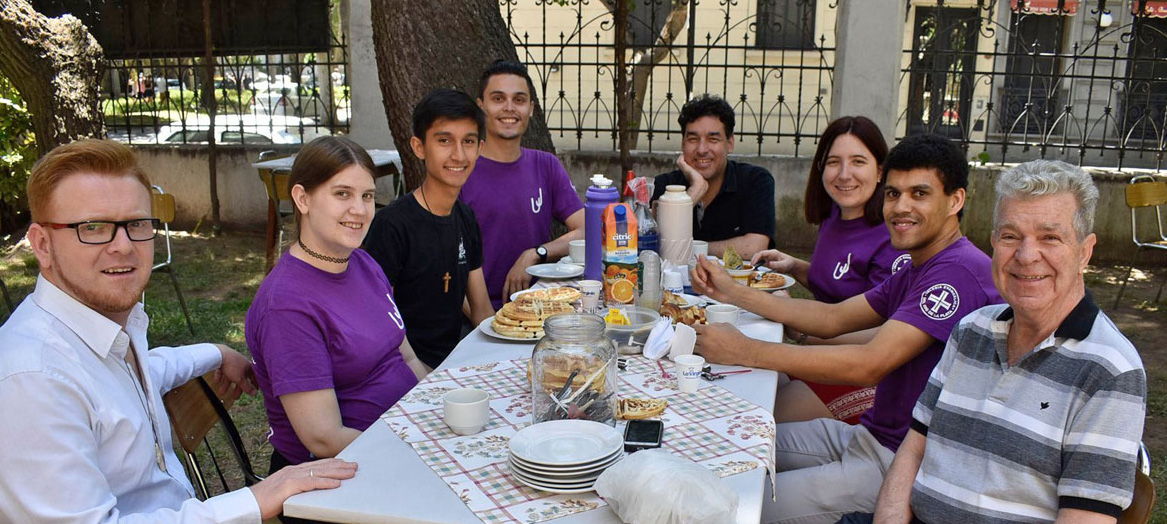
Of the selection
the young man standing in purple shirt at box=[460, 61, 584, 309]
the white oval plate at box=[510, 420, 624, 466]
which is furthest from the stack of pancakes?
the young man standing in purple shirt at box=[460, 61, 584, 309]

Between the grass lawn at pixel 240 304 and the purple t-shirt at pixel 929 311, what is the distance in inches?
71.6

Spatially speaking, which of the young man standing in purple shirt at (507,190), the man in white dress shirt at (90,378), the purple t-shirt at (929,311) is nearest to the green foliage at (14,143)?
the young man standing in purple shirt at (507,190)

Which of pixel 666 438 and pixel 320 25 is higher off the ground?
pixel 320 25

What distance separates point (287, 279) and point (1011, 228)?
72.7 inches

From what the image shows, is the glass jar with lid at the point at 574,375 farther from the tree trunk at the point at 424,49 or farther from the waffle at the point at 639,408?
the tree trunk at the point at 424,49

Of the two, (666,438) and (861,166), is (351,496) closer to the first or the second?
(666,438)

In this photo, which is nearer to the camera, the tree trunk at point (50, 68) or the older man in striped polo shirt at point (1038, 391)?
the older man in striped polo shirt at point (1038, 391)

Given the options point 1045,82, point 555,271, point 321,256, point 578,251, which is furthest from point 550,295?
point 1045,82

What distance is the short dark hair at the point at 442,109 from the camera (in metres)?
3.25

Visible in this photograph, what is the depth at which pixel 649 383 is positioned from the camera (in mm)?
2420

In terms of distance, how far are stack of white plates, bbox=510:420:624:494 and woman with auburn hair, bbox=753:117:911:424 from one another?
4.86 ft

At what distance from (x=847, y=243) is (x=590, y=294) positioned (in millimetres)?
1231

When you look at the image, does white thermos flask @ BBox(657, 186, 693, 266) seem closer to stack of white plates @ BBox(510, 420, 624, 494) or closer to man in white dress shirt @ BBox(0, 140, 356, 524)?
stack of white plates @ BBox(510, 420, 624, 494)

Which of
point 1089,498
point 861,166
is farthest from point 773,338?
point 1089,498
